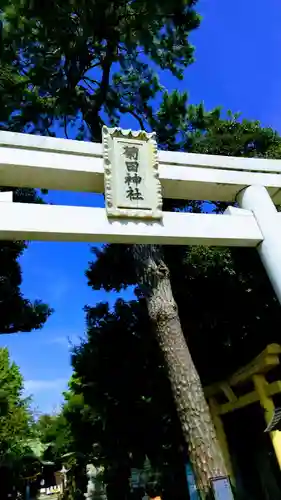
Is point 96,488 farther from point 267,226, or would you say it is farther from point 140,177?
point 140,177

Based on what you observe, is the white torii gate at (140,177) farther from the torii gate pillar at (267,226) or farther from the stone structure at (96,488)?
the stone structure at (96,488)

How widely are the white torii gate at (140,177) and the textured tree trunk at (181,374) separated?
2108 mm

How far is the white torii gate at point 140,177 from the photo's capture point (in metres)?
3.14

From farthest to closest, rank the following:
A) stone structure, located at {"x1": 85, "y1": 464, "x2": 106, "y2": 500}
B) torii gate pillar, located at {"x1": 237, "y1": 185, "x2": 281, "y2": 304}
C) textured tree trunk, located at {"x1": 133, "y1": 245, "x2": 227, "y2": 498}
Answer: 1. stone structure, located at {"x1": 85, "y1": 464, "x2": 106, "y2": 500}
2. textured tree trunk, located at {"x1": 133, "y1": 245, "x2": 227, "y2": 498}
3. torii gate pillar, located at {"x1": 237, "y1": 185, "x2": 281, "y2": 304}

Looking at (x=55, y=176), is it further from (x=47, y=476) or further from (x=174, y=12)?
(x=47, y=476)

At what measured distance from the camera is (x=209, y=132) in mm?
8383

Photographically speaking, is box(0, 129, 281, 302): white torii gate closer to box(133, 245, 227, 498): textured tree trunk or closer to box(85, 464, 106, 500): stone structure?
box(133, 245, 227, 498): textured tree trunk

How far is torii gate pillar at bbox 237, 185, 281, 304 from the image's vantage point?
3.52 meters

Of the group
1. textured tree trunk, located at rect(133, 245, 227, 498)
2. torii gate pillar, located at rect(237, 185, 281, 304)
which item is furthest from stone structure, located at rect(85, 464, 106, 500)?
torii gate pillar, located at rect(237, 185, 281, 304)

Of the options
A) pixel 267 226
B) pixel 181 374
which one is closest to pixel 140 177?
pixel 267 226

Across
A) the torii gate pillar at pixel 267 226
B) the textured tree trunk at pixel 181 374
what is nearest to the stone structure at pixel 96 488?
the textured tree trunk at pixel 181 374

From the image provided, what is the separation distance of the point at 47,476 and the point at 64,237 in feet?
90.4

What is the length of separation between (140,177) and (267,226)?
1324 mm

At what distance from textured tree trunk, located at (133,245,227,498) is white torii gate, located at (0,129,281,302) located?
2108mm
